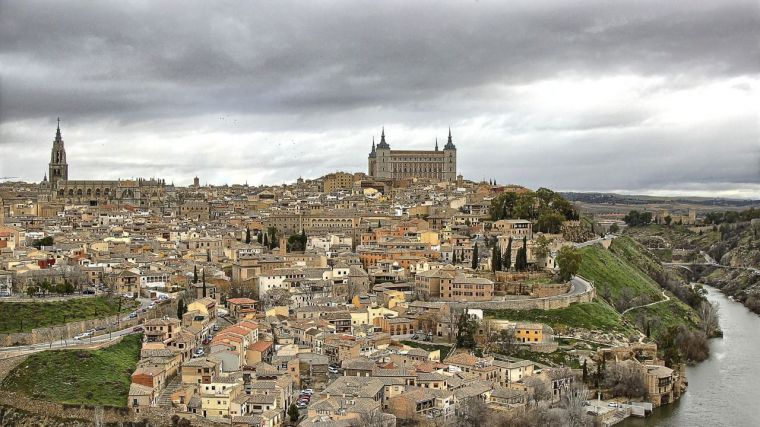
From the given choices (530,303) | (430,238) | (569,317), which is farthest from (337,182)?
(569,317)

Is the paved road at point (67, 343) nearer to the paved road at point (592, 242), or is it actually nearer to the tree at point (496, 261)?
the tree at point (496, 261)

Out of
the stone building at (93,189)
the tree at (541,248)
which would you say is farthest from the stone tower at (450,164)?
the tree at (541,248)

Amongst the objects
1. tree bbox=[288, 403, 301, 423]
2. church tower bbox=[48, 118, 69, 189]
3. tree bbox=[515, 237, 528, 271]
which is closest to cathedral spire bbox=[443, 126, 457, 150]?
church tower bbox=[48, 118, 69, 189]

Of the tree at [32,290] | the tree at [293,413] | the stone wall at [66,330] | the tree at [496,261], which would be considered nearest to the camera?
the tree at [293,413]

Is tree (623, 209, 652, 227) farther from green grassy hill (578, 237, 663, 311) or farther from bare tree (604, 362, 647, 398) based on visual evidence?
bare tree (604, 362, 647, 398)

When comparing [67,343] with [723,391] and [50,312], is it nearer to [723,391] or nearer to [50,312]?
[50,312]
